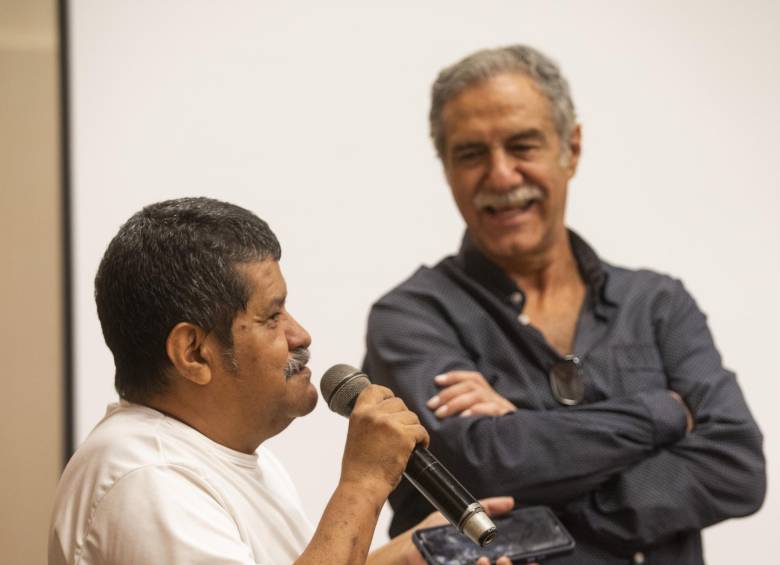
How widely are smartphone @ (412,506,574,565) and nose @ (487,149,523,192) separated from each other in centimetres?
74

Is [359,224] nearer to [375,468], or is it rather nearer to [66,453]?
[66,453]

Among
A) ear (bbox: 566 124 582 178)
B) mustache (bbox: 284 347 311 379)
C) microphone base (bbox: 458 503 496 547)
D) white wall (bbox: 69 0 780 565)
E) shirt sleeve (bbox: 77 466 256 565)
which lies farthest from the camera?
white wall (bbox: 69 0 780 565)

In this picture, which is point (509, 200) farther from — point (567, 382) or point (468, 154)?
point (567, 382)

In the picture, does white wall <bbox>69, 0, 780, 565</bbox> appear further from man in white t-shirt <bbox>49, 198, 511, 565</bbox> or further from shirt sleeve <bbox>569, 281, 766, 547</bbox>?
man in white t-shirt <bbox>49, 198, 511, 565</bbox>

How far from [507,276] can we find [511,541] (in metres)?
0.68

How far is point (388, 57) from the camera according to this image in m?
3.16

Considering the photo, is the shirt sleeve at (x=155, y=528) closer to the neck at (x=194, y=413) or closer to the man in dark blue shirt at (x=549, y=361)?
the neck at (x=194, y=413)

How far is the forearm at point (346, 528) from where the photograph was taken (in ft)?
4.31

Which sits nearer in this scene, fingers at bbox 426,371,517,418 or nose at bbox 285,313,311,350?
nose at bbox 285,313,311,350

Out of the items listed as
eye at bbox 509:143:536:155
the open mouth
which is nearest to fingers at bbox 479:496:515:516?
the open mouth

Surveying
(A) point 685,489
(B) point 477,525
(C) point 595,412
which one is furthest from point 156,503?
(A) point 685,489

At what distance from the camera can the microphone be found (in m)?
1.39

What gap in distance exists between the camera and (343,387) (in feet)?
5.11

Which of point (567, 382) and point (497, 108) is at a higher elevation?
→ point (497, 108)
